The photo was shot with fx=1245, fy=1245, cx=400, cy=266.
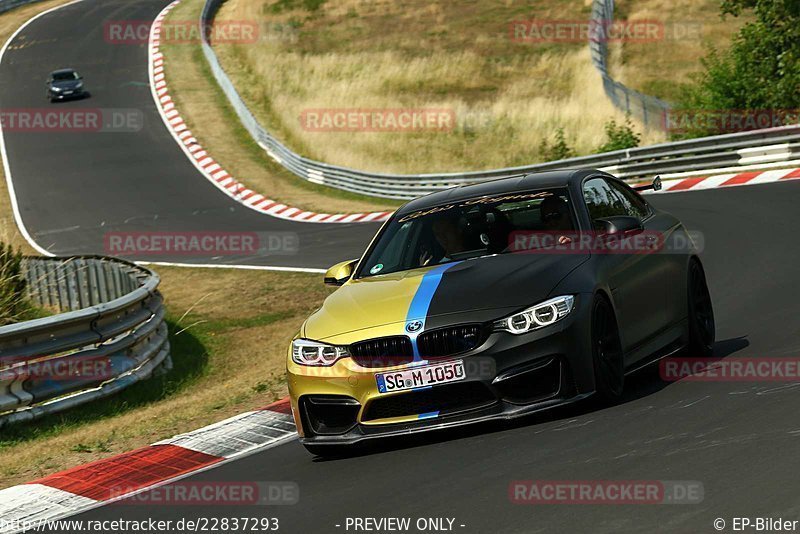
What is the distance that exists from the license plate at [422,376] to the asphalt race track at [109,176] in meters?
13.3

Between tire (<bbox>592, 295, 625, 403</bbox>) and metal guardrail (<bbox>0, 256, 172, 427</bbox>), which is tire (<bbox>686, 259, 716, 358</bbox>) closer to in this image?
tire (<bbox>592, 295, 625, 403</bbox>)

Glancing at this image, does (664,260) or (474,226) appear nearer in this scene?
(474,226)

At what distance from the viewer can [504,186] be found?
864cm

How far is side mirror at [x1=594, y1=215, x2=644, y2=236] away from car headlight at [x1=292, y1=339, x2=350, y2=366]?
→ 1.89 metres

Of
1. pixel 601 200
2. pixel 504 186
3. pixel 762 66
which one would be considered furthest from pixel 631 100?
pixel 504 186

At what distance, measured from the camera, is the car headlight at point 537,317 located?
7.04m

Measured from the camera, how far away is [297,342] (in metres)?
7.68

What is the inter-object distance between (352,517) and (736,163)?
62.0 ft

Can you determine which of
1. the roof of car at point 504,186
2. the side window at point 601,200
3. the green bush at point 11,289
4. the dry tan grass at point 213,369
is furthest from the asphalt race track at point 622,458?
the green bush at point 11,289

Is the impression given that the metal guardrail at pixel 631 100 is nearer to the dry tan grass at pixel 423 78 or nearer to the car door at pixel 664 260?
the dry tan grass at pixel 423 78

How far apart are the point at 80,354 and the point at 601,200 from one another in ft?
16.4

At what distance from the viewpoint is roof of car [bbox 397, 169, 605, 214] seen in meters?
8.50

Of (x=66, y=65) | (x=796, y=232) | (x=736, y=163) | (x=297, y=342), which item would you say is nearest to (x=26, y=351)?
(x=297, y=342)

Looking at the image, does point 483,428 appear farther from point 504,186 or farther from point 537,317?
point 504,186
